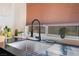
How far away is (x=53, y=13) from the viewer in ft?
3.97

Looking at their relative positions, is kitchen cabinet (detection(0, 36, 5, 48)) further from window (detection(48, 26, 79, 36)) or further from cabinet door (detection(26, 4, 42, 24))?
window (detection(48, 26, 79, 36))

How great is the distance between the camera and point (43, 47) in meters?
1.23

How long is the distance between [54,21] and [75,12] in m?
0.20

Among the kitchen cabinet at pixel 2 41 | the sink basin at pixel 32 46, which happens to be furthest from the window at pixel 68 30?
the kitchen cabinet at pixel 2 41

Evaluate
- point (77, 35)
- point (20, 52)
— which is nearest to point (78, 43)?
point (77, 35)

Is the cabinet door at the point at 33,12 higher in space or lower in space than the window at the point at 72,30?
higher

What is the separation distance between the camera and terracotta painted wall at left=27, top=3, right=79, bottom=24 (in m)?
1.19

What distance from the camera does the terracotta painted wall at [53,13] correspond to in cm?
119

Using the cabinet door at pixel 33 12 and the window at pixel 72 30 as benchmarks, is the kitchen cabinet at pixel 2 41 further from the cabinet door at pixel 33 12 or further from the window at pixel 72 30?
the window at pixel 72 30

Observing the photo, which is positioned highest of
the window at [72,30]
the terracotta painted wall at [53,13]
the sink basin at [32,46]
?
the terracotta painted wall at [53,13]

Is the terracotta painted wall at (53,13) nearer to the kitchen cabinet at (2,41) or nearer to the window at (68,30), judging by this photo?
the window at (68,30)

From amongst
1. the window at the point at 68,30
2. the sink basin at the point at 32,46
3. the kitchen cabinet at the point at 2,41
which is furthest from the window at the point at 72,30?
the kitchen cabinet at the point at 2,41

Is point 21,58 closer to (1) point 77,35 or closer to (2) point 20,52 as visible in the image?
(2) point 20,52

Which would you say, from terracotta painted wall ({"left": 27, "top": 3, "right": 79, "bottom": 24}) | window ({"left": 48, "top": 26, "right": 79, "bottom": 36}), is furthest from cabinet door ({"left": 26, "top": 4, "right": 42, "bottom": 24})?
window ({"left": 48, "top": 26, "right": 79, "bottom": 36})
